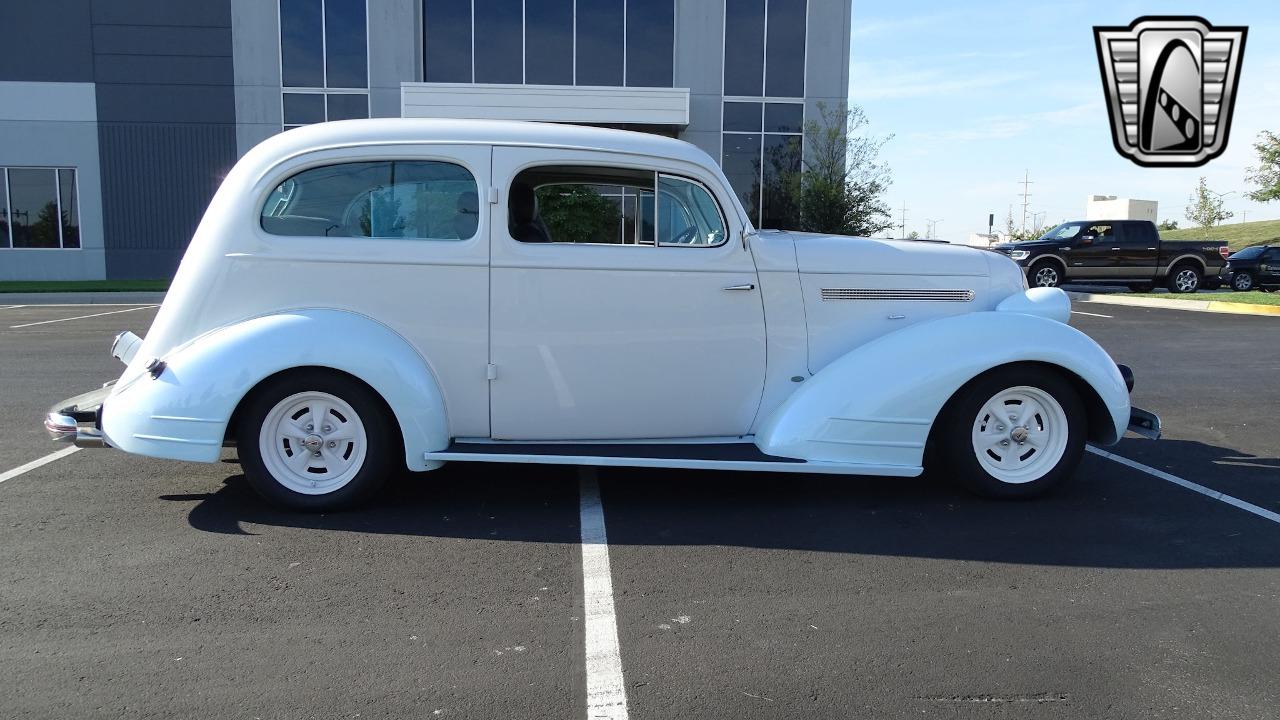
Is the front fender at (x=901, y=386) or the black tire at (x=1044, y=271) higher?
the black tire at (x=1044, y=271)

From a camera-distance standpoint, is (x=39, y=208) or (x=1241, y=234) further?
(x=1241, y=234)

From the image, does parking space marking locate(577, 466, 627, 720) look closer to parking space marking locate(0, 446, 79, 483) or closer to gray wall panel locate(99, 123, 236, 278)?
parking space marking locate(0, 446, 79, 483)

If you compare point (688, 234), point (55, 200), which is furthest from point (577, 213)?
point (55, 200)

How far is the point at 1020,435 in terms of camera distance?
4.97 m

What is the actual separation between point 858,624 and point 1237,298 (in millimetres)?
18765

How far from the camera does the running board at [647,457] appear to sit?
15.3 feet

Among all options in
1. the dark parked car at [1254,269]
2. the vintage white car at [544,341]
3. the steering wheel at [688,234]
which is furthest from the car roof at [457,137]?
the dark parked car at [1254,269]

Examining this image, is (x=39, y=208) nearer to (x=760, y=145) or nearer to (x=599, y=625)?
(x=760, y=145)

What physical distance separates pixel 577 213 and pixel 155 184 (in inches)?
923

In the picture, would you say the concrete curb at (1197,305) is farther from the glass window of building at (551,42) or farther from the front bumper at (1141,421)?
the front bumper at (1141,421)

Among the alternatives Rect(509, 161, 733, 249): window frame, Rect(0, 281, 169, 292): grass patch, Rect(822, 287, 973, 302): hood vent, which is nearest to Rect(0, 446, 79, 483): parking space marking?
Rect(509, 161, 733, 249): window frame

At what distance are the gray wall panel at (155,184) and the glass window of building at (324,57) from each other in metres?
2.25

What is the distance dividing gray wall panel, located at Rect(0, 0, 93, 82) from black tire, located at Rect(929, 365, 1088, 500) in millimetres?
26155

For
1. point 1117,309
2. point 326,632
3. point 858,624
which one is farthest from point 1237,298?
point 326,632
